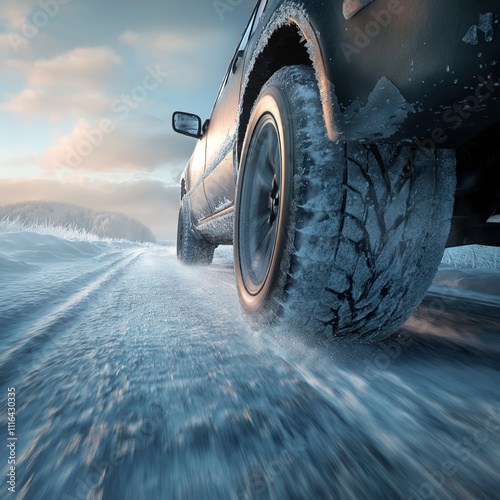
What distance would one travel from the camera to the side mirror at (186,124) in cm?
314

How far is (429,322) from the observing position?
4.73ft

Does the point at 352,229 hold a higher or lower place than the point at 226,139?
lower

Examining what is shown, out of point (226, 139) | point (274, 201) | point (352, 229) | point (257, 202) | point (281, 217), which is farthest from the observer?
point (226, 139)

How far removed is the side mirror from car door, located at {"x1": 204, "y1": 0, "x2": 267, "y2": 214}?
444mm

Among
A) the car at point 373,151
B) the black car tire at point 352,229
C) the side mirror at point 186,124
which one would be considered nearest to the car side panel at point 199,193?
the side mirror at point 186,124

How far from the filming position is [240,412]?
2.16 ft

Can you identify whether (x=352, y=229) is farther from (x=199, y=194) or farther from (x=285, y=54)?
(x=199, y=194)

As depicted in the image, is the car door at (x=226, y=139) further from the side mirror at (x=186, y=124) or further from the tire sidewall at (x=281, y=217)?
the tire sidewall at (x=281, y=217)

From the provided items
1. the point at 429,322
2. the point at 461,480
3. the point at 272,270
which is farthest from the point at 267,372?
the point at 429,322

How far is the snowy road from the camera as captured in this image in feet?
1.57

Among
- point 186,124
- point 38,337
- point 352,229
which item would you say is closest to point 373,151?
point 352,229

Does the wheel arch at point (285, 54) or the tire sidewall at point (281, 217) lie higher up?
the wheel arch at point (285, 54)

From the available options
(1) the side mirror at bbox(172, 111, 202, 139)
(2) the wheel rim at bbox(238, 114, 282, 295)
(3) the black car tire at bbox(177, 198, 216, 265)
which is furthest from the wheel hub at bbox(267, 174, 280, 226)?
(3) the black car tire at bbox(177, 198, 216, 265)

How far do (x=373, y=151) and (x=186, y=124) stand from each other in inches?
106
